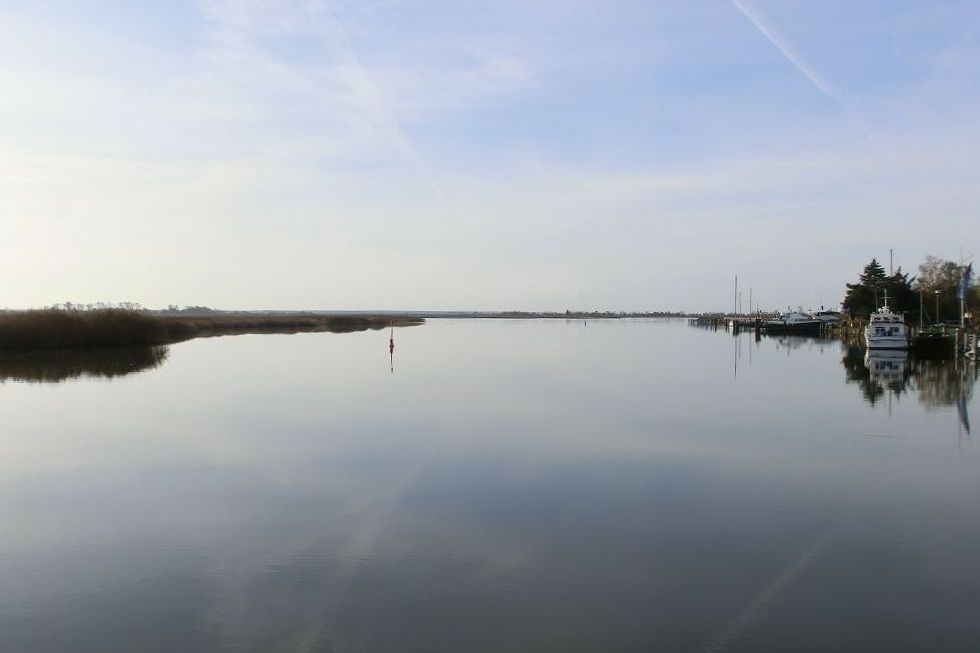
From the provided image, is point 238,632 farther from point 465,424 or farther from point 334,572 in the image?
point 465,424

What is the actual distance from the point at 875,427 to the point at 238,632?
22809 mm

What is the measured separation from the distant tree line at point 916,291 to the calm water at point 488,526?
243 feet

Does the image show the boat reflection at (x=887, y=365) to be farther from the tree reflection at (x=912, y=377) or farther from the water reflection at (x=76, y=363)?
the water reflection at (x=76, y=363)

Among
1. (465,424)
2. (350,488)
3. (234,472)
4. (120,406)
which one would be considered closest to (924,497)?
(350,488)

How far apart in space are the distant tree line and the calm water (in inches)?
2920

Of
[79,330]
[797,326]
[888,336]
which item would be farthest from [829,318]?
[79,330]

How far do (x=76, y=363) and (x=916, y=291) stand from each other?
98.8 metres

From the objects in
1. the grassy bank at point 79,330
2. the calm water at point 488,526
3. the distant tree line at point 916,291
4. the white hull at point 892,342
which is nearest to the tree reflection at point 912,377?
the white hull at point 892,342

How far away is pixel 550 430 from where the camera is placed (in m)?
24.2

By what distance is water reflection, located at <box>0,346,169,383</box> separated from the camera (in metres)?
41.8

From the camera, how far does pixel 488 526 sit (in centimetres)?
1365

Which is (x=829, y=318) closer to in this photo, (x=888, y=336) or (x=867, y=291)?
(x=867, y=291)

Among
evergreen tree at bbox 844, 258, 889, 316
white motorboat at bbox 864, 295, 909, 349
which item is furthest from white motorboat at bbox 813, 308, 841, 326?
white motorboat at bbox 864, 295, 909, 349

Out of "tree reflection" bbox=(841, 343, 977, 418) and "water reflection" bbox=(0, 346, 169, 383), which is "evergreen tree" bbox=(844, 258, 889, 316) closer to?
"tree reflection" bbox=(841, 343, 977, 418)
